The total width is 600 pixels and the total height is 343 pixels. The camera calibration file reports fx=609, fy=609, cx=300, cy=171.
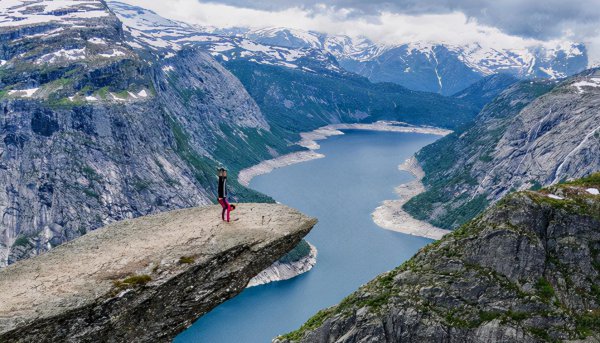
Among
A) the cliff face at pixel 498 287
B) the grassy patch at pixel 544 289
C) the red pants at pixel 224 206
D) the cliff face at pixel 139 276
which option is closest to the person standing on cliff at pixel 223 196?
the red pants at pixel 224 206

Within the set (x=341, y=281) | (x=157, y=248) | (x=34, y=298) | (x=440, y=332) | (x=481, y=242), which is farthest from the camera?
(x=341, y=281)

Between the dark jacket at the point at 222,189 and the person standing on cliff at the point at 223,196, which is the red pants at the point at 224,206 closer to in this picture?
the person standing on cliff at the point at 223,196

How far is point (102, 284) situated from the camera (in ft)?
91.6

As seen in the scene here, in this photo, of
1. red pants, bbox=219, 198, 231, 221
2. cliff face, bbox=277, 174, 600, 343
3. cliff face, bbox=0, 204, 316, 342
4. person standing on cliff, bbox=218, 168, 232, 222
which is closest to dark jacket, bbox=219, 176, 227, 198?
person standing on cliff, bbox=218, 168, 232, 222

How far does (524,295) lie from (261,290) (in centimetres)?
12456

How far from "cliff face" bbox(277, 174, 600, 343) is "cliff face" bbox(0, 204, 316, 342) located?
4941 cm

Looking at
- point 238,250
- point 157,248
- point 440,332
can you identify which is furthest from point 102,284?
point 440,332

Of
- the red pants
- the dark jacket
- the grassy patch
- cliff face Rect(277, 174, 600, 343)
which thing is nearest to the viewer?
the red pants

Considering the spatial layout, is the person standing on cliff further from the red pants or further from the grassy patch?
the grassy patch

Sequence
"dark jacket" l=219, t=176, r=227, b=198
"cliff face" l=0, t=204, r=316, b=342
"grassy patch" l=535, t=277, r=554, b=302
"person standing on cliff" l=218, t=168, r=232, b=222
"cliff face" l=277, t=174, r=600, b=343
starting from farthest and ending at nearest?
"grassy patch" l=535, t=277, r=554, b=302 → "cliff face" l=277, t=174, r=600, b=343 → "dark jacket" l=219, t=176, r=227, b=198 → "person standing on cliff" l=218, t=168, r=232, b=222 → "cliff face" l=0, t=204, r=316, b=342

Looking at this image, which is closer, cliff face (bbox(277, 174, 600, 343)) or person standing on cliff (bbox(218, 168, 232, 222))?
person standing on cliff (bbox(218, 168, 232, 222))

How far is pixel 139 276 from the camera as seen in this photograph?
2873 centimetres

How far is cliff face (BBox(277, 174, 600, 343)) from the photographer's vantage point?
250ft

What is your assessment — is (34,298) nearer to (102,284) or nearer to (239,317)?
(102,284)
